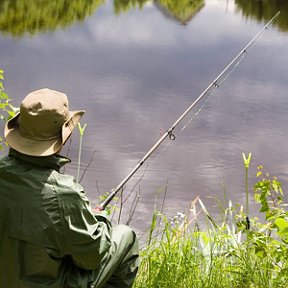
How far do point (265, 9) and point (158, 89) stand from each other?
18.8 ft

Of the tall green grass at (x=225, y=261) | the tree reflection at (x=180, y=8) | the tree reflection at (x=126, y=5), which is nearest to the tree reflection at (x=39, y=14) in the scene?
the tree reflection at (x=126, y=5)

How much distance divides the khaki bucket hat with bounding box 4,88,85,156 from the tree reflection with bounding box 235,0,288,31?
8.56 meters

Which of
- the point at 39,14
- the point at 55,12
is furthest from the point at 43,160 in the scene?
the point at 55,12

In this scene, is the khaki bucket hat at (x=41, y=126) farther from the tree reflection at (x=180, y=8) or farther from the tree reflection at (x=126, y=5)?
the tree reflection at (x=126, y=5)

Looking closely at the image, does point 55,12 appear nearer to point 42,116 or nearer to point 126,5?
point 126,5

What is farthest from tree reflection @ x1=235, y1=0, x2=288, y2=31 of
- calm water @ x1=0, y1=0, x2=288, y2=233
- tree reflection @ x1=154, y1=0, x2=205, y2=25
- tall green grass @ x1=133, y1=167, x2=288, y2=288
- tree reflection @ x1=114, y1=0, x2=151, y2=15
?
tall green grass @ x1=133, y1=167, x2=288, y2=288

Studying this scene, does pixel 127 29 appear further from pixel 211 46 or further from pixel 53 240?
pixel 53 240

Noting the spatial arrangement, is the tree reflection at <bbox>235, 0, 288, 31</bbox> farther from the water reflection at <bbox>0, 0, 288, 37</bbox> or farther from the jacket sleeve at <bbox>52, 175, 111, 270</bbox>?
the jacket sleeve at <bbox>52, 175, 111, 270</bbox>

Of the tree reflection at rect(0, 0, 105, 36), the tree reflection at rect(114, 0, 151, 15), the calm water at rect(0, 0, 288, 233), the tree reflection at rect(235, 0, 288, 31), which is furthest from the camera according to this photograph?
the tree reflection at rect(114, 0, 151, 15)

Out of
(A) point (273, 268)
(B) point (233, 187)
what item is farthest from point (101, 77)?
(A) point (273, 268)

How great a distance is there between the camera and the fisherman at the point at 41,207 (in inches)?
68.3

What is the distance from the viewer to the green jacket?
1.73 m

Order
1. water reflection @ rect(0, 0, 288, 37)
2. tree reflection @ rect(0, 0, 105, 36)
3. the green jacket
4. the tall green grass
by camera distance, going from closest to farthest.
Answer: the green jacket < the tall green grass < tree reflection @ rect(0, 0, 105, 36) < water reflection @ rect(0, 0, 288, 37)

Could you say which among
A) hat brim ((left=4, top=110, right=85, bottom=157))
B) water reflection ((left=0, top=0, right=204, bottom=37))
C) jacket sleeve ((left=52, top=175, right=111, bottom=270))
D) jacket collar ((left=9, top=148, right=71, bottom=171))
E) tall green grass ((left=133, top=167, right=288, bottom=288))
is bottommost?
water reflection ((left=0, top=0, right=204, bottom=37))
